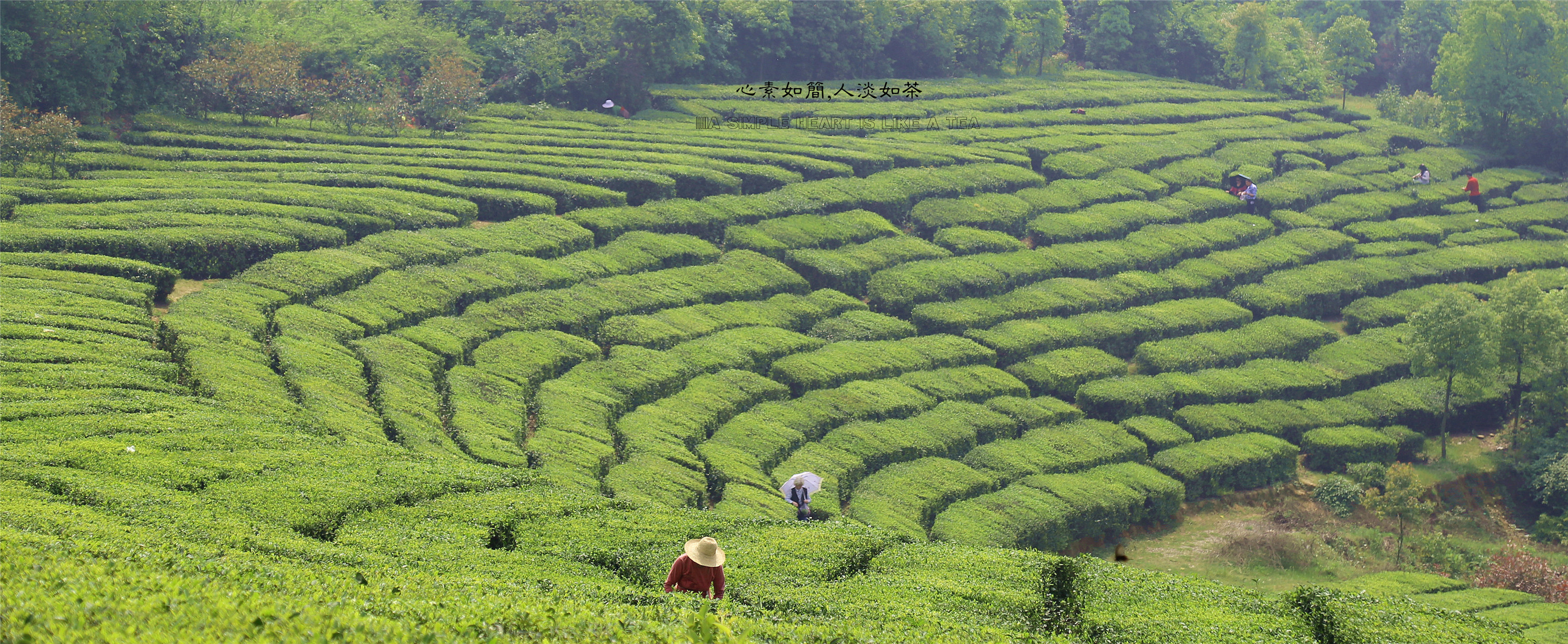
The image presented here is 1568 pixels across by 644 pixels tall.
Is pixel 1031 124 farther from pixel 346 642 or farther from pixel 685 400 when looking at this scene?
pixel 346 642

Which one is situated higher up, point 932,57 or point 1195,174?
point 932,57

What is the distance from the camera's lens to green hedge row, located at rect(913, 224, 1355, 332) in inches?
1647

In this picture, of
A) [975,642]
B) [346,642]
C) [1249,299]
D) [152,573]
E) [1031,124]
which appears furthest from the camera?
[1031,124]

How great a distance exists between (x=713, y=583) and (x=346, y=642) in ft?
18.8

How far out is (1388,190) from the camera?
6112 centimetres

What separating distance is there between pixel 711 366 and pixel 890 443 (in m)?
5.81

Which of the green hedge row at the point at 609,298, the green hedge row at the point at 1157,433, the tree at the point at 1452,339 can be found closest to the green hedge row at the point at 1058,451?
the green hedge row at the point at 1157,433

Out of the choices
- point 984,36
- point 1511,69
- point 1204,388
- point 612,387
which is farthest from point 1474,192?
point 612,387

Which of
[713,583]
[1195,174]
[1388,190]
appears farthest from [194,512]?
[1388,190]

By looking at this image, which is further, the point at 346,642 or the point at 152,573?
the point at 152,573

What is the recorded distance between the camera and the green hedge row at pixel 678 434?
2633 centimetres

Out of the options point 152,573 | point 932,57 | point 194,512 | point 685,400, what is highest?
point 932,57

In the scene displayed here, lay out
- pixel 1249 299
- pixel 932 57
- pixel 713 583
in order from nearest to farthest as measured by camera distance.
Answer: pixel 713 583 < pixel 1249 299 < pixel 932 57

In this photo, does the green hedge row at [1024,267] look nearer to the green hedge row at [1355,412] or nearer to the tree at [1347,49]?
the green hedge row at [1355,412]
